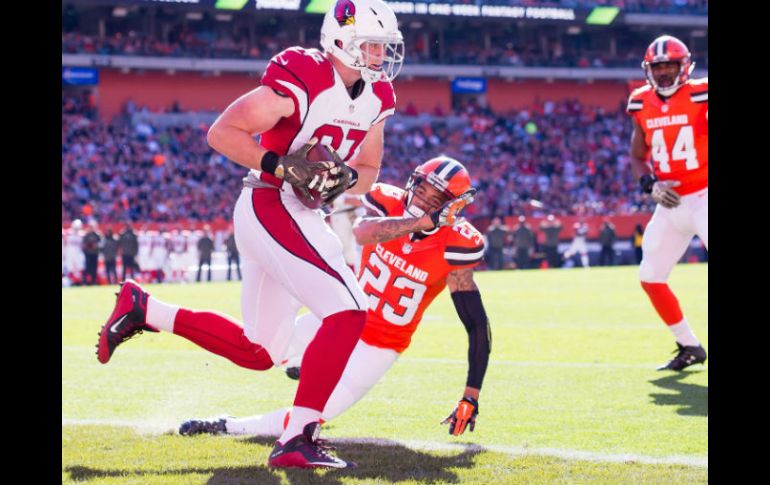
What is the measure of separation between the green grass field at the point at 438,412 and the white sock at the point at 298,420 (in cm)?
16

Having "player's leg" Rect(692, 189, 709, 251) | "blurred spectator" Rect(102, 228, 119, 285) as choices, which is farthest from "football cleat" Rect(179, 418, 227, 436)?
"blurred spectator" Rect(102, 228, 119, 285)

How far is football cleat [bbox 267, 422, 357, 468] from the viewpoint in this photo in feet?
13.8

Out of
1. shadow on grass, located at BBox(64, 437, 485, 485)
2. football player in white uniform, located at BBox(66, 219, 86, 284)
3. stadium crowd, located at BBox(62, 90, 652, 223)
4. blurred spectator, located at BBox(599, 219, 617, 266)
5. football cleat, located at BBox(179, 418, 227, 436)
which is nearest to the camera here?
shadow on grass, located at BBox(64, 437, 485, 485)

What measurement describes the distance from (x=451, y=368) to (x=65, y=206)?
21.5 metres

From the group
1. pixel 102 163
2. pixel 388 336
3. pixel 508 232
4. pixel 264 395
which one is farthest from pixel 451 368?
pixel 102 163

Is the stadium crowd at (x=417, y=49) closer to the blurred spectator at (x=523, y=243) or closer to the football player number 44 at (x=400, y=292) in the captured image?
the blurred spectator at (x=523, y=243)

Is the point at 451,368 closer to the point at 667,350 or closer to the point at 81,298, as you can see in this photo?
the point at 667,350

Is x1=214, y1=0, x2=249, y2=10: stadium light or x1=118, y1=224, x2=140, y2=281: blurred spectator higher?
x1=214, y1=0, x2=249, y2=10: stadium light

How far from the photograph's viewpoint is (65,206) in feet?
90.1

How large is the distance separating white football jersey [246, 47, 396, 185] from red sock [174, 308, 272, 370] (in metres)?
0.75

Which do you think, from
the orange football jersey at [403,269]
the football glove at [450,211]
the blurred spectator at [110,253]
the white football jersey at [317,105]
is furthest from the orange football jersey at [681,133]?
the blurred spectator at [110,253]

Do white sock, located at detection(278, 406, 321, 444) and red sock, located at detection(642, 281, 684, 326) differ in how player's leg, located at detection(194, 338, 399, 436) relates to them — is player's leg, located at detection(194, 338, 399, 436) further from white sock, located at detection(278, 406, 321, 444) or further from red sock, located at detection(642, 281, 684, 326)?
red sock, located at detection(642, 281, 684, 326)

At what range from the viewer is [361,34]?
15.0ft

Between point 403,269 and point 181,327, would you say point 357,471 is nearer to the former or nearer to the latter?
point 181,327
